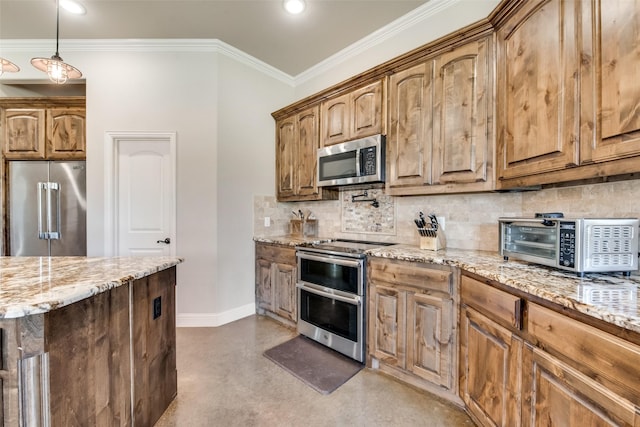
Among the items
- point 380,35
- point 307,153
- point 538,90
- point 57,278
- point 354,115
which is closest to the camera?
point 57,278

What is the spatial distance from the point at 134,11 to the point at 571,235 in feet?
12.2

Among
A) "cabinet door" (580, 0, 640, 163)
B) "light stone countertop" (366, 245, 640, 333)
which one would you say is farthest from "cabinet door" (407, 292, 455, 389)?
"cabinet door" (580, 0, 640, 163)

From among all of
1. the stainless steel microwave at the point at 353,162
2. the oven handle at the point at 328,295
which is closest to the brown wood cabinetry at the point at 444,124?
the stainless steel microwave at the point at 353,162

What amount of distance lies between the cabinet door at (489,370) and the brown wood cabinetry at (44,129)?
4.29 m

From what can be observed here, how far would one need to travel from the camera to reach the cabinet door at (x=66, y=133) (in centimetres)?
Answer: 317

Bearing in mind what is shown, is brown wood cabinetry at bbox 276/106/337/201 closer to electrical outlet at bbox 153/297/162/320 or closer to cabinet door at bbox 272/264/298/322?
cabinet door at bbox 272/264/298/322

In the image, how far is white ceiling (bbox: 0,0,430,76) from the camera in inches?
93.9

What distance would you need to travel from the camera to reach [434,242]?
213 cm

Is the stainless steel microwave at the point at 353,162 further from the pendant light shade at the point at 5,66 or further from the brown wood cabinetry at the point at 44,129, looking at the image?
the brown wood cabinetry at the point at 44,129

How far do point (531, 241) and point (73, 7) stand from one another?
4076mm

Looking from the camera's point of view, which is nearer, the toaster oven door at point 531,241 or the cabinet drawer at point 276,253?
the toaster oven door at point 531,241

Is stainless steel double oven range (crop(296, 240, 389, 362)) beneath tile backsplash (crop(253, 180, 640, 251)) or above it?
beneath

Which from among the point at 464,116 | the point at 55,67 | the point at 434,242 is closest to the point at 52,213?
the point at 55,67

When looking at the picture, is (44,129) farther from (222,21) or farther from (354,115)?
(354,115)
